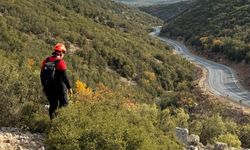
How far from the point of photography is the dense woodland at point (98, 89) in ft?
38.4

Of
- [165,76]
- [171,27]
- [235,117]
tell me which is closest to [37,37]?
[165,76]

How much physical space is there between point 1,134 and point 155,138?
15.3 feet

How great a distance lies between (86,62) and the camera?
56.9 m

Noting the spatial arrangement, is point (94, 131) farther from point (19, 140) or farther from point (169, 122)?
point (169, 122)

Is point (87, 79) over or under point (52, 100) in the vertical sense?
under

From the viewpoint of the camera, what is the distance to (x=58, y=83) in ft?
39.4

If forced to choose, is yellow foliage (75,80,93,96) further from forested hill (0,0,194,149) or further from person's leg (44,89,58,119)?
person's leg (44,89,58,119)

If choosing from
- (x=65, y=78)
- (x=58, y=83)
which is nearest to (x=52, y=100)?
(x=58, y=83)

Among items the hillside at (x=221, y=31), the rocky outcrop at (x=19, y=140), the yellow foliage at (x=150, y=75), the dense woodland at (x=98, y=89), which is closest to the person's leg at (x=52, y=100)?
the dense woodland at (x=98, y=89)

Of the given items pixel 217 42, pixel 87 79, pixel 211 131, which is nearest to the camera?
pixel 211 131

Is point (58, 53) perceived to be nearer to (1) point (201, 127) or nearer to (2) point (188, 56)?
(1) point (201, 127)

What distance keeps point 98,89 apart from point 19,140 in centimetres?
3167

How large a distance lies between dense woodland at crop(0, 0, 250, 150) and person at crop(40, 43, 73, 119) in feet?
1.47

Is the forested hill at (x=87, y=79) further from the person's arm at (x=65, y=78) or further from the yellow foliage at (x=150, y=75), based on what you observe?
the person's arm at (x=65, y=78)
